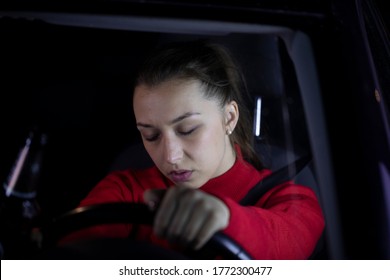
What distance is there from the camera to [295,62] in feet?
2.72

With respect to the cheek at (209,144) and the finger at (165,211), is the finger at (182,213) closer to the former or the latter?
the finger at (165,211)

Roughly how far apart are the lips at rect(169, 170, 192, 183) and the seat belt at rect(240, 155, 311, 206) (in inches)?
3.8

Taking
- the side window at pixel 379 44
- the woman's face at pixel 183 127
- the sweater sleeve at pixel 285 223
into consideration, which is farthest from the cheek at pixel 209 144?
the side window at pixel 379 44

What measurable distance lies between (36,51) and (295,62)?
16.0 inches

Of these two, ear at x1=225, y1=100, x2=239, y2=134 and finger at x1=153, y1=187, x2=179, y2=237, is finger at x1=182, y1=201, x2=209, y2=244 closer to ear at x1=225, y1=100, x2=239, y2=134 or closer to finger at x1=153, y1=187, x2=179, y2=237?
finger at x1=153, y1=187, x2=179, y2=237

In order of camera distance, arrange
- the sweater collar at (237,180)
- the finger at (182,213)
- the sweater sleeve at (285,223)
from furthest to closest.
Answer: the sweater collar at (237,180) → the sweater sleeve at (285,223) → the finger at (182,213)

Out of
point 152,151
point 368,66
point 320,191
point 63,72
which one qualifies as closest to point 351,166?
point 320,191

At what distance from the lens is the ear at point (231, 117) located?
0.89 meters

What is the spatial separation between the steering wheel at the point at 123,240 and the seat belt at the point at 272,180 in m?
0.17

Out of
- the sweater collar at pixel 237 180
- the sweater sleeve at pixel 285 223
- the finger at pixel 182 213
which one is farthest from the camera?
the sweater collar at pixel 237 180

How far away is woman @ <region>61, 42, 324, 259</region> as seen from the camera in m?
0.82

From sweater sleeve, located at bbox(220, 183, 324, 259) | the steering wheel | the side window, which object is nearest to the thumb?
the steering wheel

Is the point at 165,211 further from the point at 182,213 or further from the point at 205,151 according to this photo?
the point at 205,151
